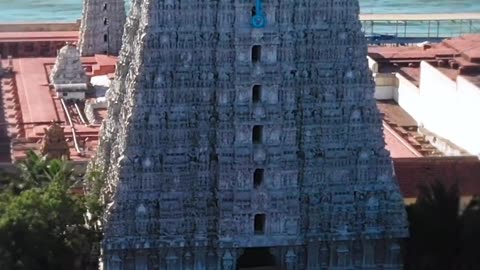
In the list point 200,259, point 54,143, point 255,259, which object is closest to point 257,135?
point 200,259

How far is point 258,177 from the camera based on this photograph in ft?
102

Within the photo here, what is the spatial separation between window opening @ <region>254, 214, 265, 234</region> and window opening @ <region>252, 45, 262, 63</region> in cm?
397

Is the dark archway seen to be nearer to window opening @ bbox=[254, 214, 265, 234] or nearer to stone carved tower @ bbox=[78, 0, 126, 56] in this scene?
window opening @ bbox=[254, 214, 265, 234]

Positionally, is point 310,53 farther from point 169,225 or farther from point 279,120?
Result: point 169,225

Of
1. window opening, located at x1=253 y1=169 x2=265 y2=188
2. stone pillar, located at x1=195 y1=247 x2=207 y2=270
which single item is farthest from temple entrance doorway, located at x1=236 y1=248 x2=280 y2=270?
window opening, located at x1=253 y1=169 x2=265 y2=188

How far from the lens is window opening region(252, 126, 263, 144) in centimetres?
3088

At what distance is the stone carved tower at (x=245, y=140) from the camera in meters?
30.4

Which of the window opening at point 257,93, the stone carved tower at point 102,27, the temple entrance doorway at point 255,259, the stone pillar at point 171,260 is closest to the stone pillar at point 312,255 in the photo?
the temple entrance doorway at point 255,259

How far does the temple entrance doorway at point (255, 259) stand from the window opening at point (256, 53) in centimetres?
517

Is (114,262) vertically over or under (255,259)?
under

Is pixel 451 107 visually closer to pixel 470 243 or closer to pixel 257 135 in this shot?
pixel 470 243

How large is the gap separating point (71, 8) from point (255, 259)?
62654 mm

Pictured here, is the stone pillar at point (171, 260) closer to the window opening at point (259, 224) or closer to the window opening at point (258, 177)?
the window opening at point (259, 224)

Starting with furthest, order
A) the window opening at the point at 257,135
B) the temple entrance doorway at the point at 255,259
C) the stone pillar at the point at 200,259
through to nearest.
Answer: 1. the temple entrance doorway at the point at 255,259
2. the stone pillar at the point at 200,259
3. the window opening at the point at 257,135
